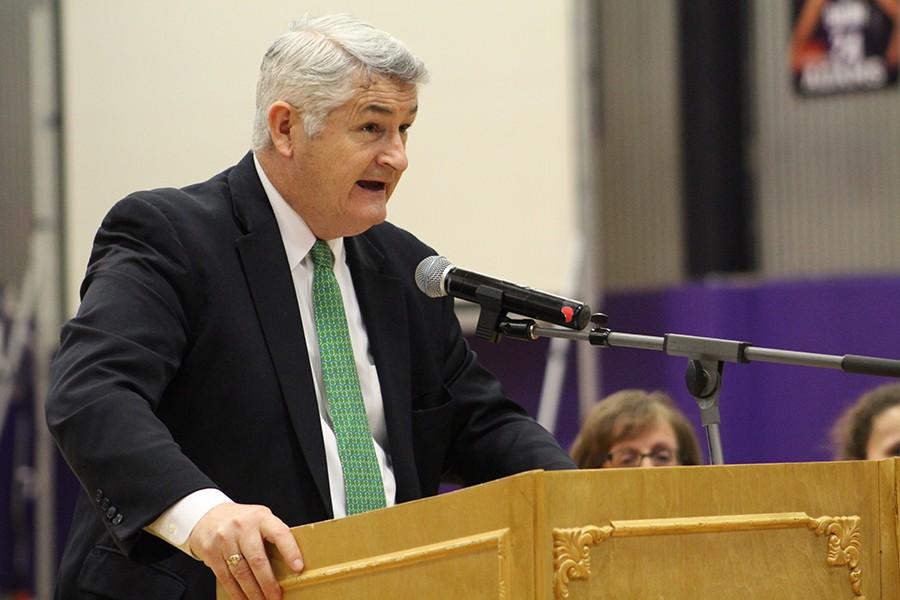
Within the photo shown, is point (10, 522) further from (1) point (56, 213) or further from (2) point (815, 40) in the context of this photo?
(2) point (815, 40)

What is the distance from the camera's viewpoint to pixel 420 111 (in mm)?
4609

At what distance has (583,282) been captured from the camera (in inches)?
174

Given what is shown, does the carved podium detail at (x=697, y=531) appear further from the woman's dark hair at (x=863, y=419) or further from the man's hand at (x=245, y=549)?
the woman's dark hair at (x=863, y=419)

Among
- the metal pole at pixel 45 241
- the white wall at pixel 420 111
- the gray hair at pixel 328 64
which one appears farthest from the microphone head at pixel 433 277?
the metal pole at pixel 45 241

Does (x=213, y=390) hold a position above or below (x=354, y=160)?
below

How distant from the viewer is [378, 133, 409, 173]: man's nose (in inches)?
83.8

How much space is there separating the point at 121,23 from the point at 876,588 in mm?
3989

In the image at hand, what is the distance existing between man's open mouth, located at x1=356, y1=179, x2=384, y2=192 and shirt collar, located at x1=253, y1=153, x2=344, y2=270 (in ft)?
0.37

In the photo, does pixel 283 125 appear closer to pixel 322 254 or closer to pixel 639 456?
pixel 322 254

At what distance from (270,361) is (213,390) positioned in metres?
0.09

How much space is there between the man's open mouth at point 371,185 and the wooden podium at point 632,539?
69 cm

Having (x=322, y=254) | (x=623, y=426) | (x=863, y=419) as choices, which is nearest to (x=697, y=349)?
(x=322, y=254)

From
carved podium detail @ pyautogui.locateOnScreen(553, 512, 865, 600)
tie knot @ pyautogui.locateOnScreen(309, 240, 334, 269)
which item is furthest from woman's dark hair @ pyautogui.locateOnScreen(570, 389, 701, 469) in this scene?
carved podium detail @ pyautogui.locateOnScreen(553, 512, 865, 600)

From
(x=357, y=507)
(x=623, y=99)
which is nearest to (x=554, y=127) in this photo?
(x=623, y=99)
